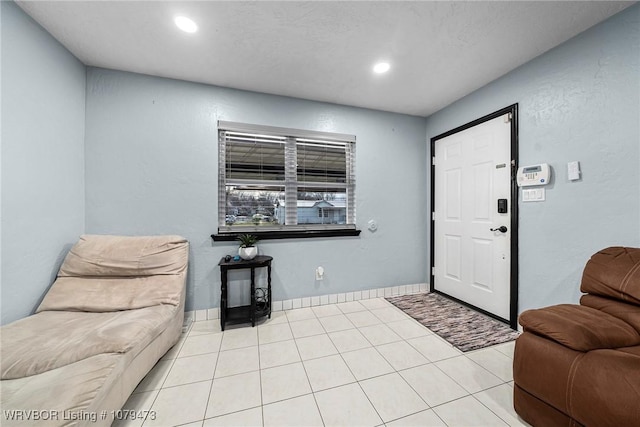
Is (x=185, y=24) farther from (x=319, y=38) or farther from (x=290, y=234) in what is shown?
(x=290, y=234)

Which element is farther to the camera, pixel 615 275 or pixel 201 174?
pixel 201 174

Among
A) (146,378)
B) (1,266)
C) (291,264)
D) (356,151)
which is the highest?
(356,151)

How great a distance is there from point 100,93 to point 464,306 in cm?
454

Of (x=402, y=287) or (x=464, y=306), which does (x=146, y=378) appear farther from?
(x=464, y=306)

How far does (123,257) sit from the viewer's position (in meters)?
2.04

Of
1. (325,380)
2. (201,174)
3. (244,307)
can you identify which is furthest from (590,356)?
(201,174)

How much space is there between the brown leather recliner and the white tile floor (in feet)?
0.92

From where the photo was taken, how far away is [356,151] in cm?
317

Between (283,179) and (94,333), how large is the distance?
2.09m

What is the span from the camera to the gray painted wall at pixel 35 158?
5.29ft

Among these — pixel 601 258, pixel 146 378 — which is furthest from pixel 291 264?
pixel 601 258

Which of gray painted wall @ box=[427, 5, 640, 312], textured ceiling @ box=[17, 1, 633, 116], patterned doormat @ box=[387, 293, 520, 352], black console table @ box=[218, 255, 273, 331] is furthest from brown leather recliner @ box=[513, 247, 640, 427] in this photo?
black console table @ box=[218, 255, 273, 331]

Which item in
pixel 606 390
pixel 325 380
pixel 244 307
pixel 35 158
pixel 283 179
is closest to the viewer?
pixel 606 390

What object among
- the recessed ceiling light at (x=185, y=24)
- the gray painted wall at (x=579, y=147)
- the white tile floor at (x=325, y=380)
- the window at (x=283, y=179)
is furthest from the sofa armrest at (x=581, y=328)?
the recessed ceiling light at (x=185, y=24)
